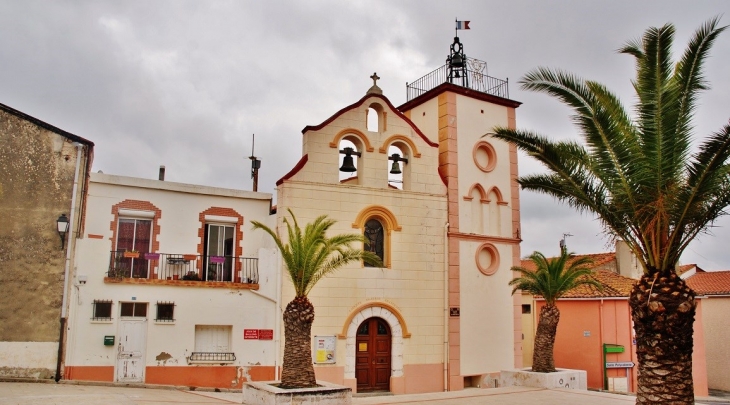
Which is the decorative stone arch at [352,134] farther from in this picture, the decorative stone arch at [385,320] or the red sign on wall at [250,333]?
the red sign on wall at [250,333]

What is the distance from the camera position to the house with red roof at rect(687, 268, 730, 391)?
30.7m

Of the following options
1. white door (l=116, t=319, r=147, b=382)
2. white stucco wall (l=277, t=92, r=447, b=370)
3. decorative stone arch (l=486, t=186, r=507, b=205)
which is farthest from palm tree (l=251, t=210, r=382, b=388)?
decorative stone arch (l=486, t=186, r=507, b=205)

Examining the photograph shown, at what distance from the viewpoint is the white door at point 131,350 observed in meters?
17.4

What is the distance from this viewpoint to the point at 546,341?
20828 millimetres

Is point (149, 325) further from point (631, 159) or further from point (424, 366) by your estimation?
point (631, 159)

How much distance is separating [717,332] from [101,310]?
27826 millimetres

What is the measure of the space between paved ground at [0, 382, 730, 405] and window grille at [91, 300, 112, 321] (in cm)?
179

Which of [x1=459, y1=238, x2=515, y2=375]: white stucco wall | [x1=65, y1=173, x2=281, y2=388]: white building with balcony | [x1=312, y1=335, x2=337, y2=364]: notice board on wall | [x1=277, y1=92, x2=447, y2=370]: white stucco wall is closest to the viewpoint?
[x1=65, y1=173, x2=281, y2=388]: white building with balcony

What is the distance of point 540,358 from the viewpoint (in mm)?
20844

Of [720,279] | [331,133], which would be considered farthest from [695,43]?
[720,279]

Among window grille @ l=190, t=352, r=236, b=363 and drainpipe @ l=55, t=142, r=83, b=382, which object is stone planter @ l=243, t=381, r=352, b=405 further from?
drainpipe @ l=55, t=142, r=83, b=382

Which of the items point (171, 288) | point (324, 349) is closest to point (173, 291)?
point (171, 288)

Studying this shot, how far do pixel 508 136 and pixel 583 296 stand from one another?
14781mm

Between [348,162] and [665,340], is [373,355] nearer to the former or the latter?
[348,162]
